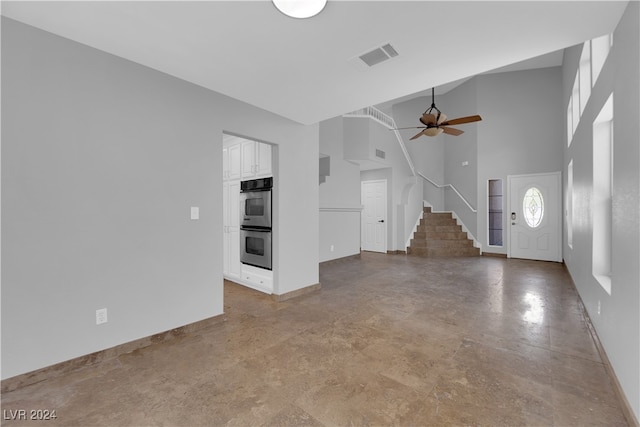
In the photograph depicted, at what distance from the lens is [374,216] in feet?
26.3

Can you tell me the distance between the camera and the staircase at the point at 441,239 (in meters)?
7.51

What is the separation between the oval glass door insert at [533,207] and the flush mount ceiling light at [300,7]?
721cm

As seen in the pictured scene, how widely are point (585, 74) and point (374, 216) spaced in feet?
17.0

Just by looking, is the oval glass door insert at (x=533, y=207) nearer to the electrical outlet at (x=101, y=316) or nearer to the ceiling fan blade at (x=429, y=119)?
the ceiling fan blade at (x=429, y=119)

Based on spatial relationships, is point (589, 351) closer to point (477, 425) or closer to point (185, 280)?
point (477, 425)

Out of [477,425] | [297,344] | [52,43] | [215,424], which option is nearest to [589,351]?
[477,425]

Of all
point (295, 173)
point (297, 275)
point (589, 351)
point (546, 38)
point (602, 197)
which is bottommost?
point (589, 351)

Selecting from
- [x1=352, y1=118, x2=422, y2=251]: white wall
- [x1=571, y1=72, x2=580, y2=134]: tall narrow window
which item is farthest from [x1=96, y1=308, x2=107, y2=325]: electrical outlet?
[x1=352, y1=118, x2=422, y2=251]: white wall

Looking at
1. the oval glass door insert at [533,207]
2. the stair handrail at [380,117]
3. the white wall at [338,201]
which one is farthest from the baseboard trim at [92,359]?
the oval glass door insert at [533,207]

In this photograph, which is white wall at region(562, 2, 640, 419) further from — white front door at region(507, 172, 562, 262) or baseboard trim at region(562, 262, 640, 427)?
white front door at region(507, 172, 562, 262)

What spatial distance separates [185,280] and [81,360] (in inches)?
35.9

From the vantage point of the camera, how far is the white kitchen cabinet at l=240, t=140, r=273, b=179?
12.6 feet

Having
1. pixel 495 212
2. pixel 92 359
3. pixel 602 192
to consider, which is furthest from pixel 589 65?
pixel 92 359

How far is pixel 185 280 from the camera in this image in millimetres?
2777
